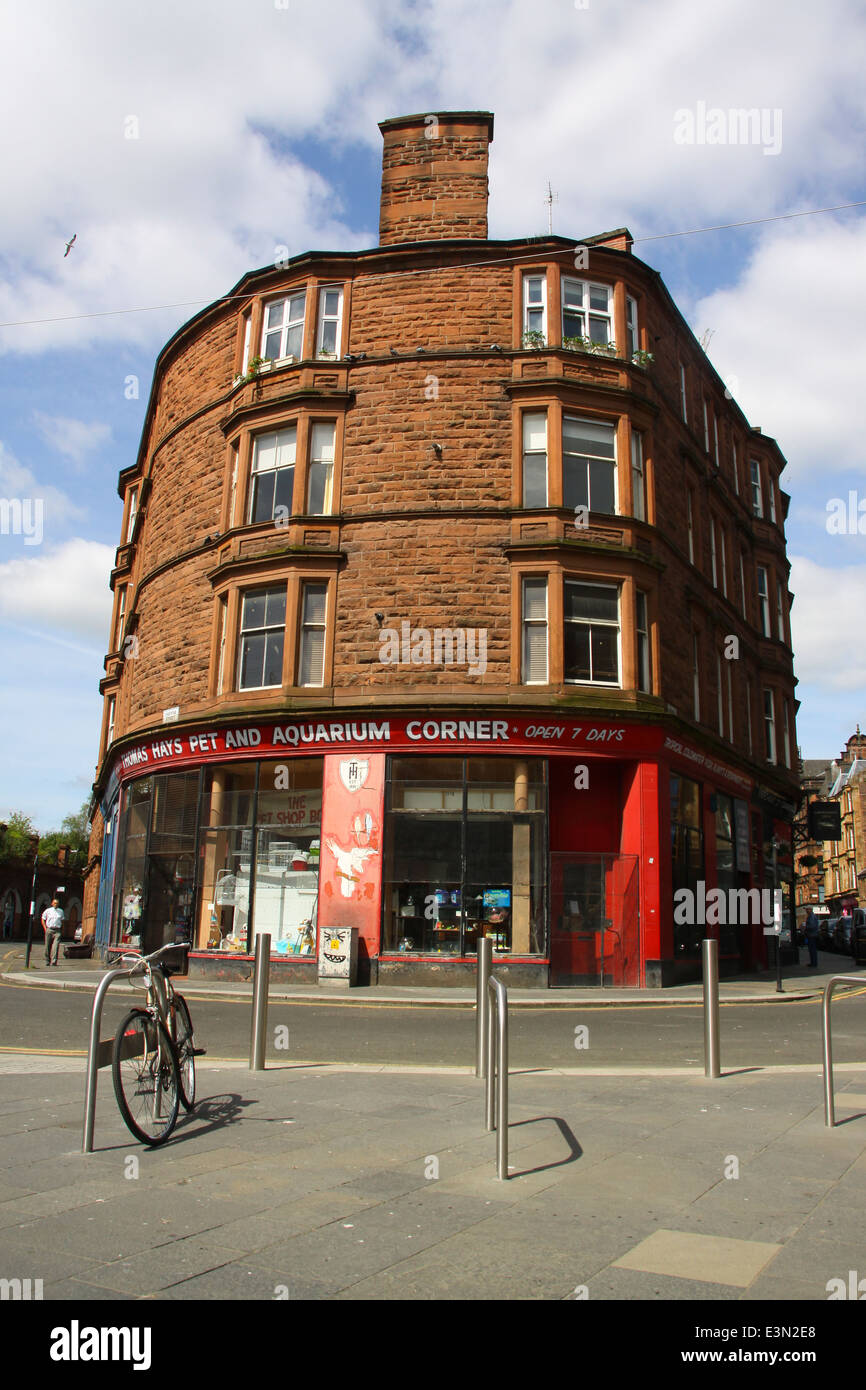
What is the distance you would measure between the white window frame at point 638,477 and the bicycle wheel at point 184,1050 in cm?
1752

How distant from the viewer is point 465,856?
19.6m

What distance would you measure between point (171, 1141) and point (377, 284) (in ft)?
67.1

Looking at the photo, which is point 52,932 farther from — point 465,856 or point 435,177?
point 435,177

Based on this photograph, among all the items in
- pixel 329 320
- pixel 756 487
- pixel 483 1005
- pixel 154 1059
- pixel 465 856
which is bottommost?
pixel 154 1059

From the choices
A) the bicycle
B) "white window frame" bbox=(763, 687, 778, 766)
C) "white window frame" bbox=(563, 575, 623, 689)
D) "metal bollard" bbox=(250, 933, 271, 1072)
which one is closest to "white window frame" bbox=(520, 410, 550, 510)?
"white window frame" bbox=(563, 575, 623, 689)

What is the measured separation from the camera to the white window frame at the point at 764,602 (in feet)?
117

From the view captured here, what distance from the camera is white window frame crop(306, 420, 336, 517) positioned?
870 inches

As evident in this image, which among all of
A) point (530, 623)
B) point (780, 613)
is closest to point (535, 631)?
point (530, 623)

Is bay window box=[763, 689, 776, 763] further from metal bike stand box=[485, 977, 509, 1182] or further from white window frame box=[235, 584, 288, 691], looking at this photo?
metal bike stand box=[485, 977, 509, 1182]

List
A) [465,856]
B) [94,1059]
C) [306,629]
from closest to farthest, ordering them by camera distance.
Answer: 1. [94,1059]
2. [465,856]
3. [306,629]

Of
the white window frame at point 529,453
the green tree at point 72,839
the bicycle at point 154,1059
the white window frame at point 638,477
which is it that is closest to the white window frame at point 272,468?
the white window frame at point 529,453

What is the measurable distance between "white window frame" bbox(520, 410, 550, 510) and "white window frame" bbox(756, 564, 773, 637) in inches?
653

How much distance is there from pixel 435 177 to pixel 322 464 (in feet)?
25.1
